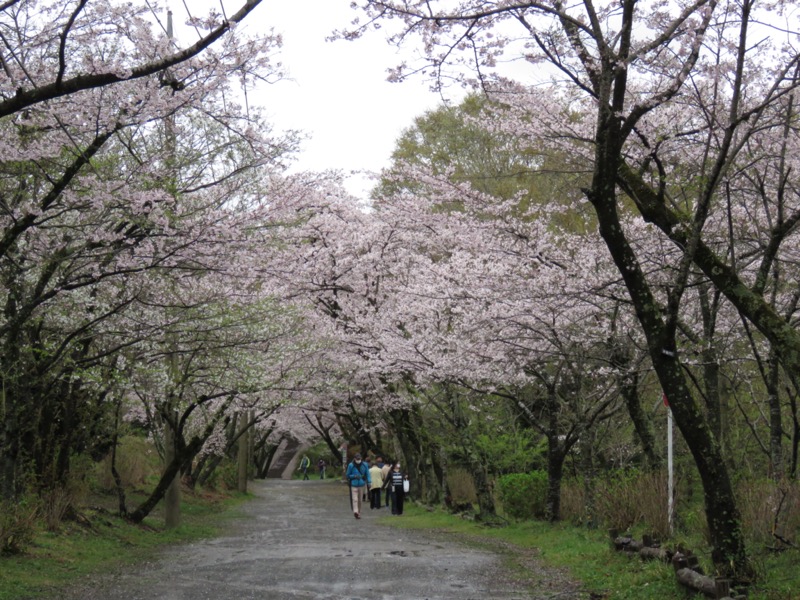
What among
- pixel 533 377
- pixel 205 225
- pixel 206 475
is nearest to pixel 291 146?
pixel 205 225

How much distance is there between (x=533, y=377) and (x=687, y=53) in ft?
33.0

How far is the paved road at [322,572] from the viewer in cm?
884

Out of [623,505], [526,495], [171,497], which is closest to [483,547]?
[623,505]

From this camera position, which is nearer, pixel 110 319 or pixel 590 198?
pixel 590 198

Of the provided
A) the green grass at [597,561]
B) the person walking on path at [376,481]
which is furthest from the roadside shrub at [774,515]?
the person walking on path at [376,481]

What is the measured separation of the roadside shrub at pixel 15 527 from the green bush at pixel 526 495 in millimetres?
10513

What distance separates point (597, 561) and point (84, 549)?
7.75m

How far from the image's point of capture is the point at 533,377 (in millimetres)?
17188

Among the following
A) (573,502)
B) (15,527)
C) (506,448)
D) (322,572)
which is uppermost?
(506,448)

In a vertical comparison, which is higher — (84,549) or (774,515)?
(774,515)

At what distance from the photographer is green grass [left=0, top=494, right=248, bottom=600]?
32.0ft

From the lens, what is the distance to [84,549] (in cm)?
1291

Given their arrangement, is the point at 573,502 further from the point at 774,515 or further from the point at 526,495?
the point at 774,515

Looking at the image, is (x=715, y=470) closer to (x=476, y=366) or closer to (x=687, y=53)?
(x=687, y=53)
